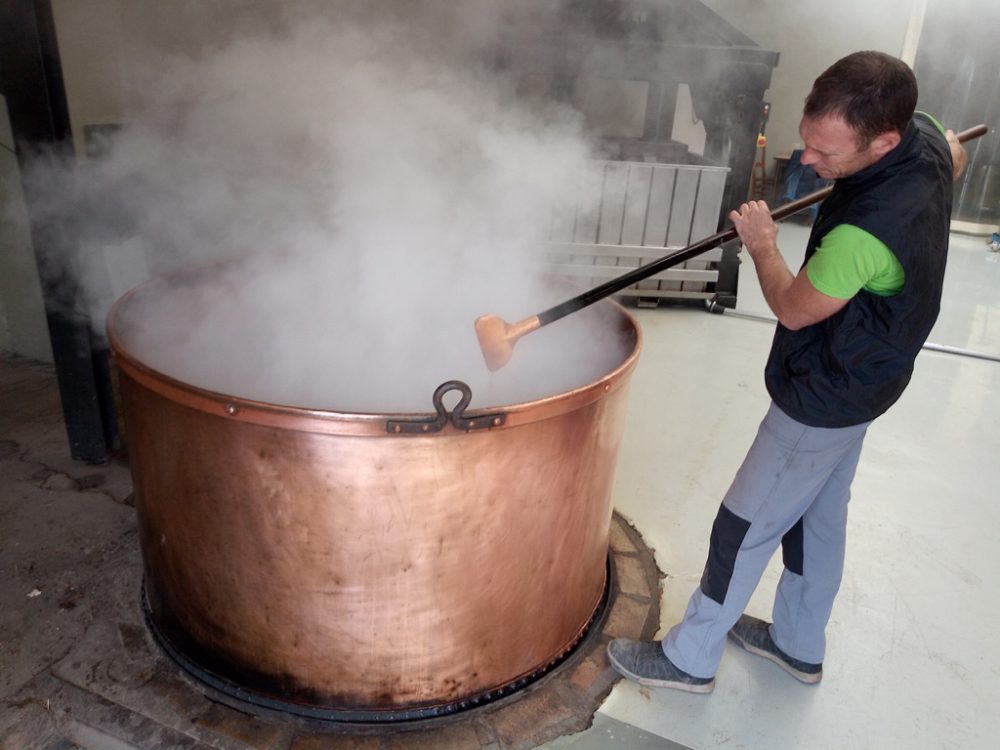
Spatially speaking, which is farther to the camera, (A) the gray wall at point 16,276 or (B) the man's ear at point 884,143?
(A) the gray wall at point 16,276

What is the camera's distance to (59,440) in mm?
2574

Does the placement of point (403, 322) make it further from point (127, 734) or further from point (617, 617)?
point (127, 734)

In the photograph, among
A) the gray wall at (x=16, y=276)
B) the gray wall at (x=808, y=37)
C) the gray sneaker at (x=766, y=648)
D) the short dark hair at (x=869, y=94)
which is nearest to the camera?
the short dark hair at (x=869, y=94)

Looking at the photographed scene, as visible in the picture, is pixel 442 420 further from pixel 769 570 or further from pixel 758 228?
pixel 769 570

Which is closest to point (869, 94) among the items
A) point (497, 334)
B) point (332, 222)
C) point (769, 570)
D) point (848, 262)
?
point (848, 262)

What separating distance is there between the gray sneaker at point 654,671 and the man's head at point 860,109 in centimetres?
115

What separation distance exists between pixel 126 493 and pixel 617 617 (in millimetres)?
1538

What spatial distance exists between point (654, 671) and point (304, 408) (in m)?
1.05

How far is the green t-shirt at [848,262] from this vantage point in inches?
49.5

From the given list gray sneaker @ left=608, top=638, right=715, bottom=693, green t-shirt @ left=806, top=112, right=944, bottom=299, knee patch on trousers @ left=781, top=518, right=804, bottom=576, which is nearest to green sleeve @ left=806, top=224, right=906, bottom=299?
green t-shirt @ left=806, top=112, right=944, bottom=299

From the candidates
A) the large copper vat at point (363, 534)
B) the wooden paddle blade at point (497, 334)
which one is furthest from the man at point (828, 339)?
the wooden paddle blade at point (497, 334)

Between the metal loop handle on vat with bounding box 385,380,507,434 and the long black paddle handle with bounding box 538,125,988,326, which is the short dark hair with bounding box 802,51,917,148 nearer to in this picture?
the long black paddle handle with bounding box 538,125,988,326

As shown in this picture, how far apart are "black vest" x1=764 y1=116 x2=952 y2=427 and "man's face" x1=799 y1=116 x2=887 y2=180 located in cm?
2

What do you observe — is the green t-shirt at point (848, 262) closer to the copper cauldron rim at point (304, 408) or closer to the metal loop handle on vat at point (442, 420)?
the copper cauldron rim at point (304, 408)
